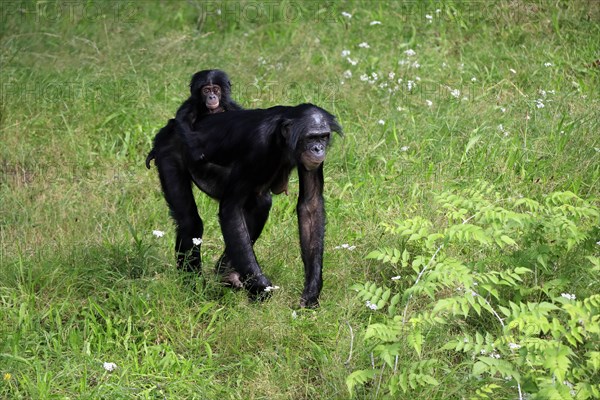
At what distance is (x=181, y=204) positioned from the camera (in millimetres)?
6160

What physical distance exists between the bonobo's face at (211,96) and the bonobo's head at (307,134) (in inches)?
42.4

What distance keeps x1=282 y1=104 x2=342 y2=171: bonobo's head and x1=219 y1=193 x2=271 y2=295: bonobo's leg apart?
507 millimetres

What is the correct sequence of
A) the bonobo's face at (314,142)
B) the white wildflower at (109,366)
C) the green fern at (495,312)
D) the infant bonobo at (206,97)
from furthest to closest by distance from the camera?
the infant bonobo at (206,97), the bonobo's face at (314,142), the white wildflower at (109,366), the green fern at (495,312)

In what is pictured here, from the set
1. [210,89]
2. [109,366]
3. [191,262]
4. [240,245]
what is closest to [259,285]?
[240,245]

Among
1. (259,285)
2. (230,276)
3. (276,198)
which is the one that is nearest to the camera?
(259,285)

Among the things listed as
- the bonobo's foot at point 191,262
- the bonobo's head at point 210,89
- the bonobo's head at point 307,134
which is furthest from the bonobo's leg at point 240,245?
the bonobo's head at point 210,89

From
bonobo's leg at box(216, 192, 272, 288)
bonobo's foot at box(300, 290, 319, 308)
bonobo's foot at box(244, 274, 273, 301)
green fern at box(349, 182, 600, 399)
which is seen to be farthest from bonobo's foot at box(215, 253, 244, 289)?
green fern at box(349, 182, 600, 399)

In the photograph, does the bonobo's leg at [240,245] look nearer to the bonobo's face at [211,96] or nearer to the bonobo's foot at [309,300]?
the bonobo's foot at [309,300]

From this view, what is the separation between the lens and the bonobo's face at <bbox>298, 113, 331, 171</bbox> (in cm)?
548

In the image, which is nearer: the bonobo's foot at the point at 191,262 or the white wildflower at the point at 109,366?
the white wildflower at the point at 109,366

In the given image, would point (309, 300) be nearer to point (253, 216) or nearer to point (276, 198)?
point (253, 216)

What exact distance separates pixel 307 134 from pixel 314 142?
71mm

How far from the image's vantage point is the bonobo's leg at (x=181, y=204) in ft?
20.2

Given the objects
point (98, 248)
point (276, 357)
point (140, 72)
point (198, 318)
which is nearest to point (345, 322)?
point (276, 357)
